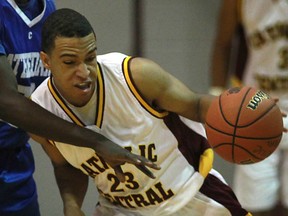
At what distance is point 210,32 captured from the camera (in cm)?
409

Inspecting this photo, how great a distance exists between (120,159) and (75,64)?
1.09ft

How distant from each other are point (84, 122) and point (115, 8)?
1.47m

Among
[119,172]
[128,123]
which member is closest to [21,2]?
[128,123]

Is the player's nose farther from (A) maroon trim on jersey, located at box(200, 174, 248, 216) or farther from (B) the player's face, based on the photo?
(A) maroon trim on jersey, located at box(200, 174, 248, 216)

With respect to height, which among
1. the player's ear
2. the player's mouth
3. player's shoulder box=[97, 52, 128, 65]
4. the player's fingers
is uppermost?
the player's ear

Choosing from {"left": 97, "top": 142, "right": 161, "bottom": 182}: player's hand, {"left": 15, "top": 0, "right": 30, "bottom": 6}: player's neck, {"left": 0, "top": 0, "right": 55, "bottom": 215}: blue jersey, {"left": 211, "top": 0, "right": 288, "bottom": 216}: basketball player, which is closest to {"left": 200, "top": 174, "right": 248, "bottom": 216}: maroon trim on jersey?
{"left": 97, "top": 142, "right": 161, "bottom": 182}: player's hand

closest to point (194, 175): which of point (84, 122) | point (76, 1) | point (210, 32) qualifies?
point (84, 122)

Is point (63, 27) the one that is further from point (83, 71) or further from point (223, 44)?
point (223, 44)

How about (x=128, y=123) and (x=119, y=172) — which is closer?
(x=119, y=172)

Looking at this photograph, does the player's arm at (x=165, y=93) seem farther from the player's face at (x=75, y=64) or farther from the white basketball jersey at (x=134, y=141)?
the player's face at (x=75, y=64)

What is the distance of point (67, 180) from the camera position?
2625mm

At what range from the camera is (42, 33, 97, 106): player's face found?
2.29 metres

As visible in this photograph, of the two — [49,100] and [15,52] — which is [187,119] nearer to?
[49,100]

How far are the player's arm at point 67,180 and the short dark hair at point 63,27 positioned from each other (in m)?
0.39
